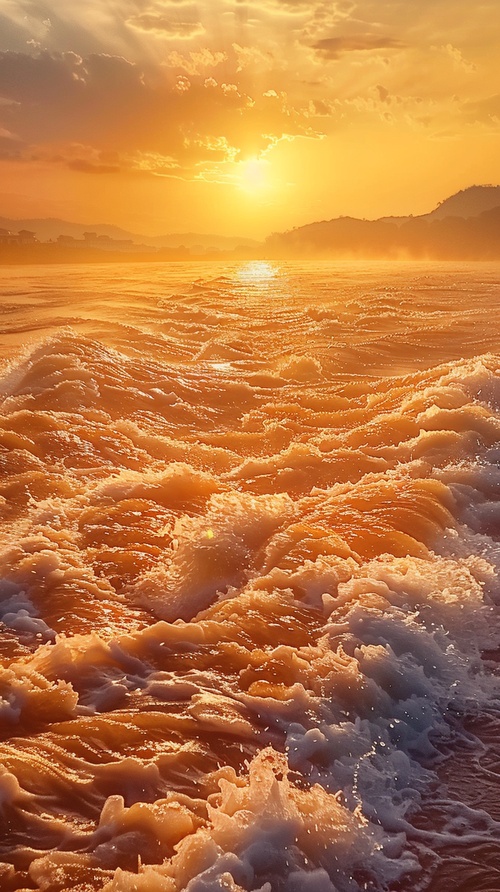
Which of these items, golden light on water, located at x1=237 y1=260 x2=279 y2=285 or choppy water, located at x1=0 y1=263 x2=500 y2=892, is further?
golden light on water, located at x1=237 y1=260 x2=279 y2=285

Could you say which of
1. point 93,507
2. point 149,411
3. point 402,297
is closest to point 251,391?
point 149,411

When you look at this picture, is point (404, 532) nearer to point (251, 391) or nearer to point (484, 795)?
point (484, 795)

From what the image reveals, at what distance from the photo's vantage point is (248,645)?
201 inches

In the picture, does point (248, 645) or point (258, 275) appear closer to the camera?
point (248, 645)

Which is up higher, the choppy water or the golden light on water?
the golden light on water

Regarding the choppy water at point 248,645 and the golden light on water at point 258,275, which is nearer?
the choppy water at point 248,645

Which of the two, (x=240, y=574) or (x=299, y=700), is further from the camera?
(x=240, y=574)

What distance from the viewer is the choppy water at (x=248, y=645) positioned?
3402 millimetres

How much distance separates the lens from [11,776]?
3689 mm

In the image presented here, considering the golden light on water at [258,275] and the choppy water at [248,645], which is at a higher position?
the golden light on water at [258,275]

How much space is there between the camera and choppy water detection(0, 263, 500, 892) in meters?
3.40

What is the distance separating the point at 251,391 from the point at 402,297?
21036 mm

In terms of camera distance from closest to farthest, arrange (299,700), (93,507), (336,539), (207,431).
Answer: (299,700) → (336,539) → (93,507) → (207,431)

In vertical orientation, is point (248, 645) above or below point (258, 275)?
below
